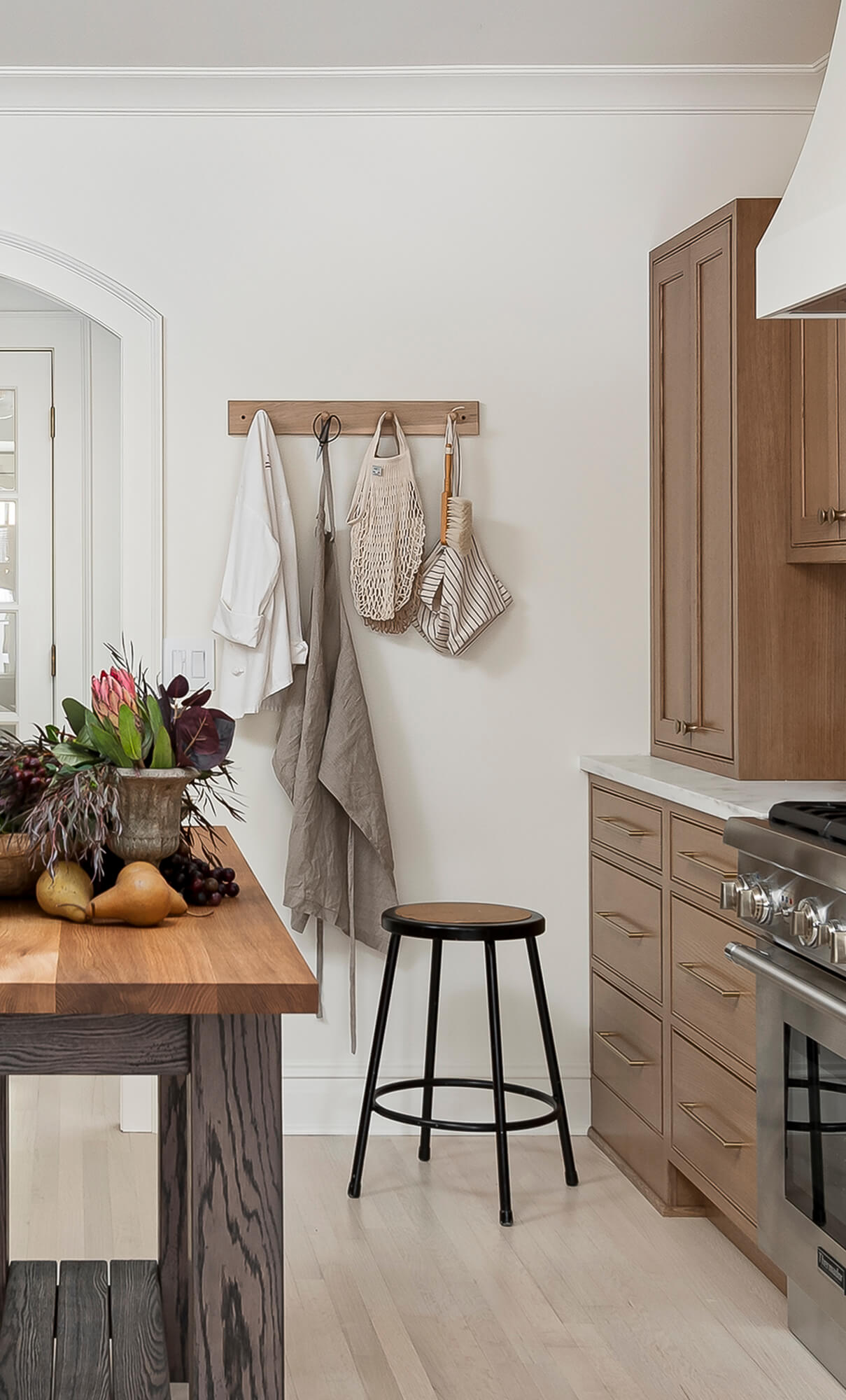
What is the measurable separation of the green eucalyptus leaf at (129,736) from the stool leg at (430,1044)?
1.74m

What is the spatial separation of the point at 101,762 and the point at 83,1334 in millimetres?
898

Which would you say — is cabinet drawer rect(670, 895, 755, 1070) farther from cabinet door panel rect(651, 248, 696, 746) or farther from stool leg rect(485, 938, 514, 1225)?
cabinet door panel rect(651, 248, 696, 746)

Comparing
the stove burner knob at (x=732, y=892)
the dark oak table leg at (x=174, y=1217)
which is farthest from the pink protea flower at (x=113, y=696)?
the stove burner knob at (x=732, y=892)

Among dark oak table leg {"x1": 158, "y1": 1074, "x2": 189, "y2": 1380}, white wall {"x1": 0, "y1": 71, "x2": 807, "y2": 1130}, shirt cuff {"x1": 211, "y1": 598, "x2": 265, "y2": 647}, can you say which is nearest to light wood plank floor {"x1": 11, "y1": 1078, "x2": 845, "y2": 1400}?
dark oak table leg {"x1": 158, "y1": 1074, "x2": 189, "y2": 1380}

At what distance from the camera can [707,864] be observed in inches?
110

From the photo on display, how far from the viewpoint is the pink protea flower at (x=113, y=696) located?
1.72m

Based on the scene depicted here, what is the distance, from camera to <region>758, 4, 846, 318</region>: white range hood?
2066mm

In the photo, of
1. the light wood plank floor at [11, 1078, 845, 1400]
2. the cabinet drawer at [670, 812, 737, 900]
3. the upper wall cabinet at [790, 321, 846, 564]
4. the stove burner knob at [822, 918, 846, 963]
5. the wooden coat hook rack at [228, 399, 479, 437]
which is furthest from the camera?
the wooden coat hook rack at [228, 399, 479, 437]

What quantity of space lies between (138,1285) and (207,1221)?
918 mm

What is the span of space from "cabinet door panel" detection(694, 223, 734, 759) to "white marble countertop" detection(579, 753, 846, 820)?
0.35 feet

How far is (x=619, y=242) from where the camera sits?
3654 millimetres

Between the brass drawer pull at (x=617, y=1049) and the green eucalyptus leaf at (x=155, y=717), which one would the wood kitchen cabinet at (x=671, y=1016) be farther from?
the green eucalyptus leaf at (x=155, y=717)

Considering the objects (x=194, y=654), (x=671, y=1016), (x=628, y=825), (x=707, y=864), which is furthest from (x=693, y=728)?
(x=194, y=654)

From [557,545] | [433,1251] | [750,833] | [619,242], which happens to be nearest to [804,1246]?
[750,833]
